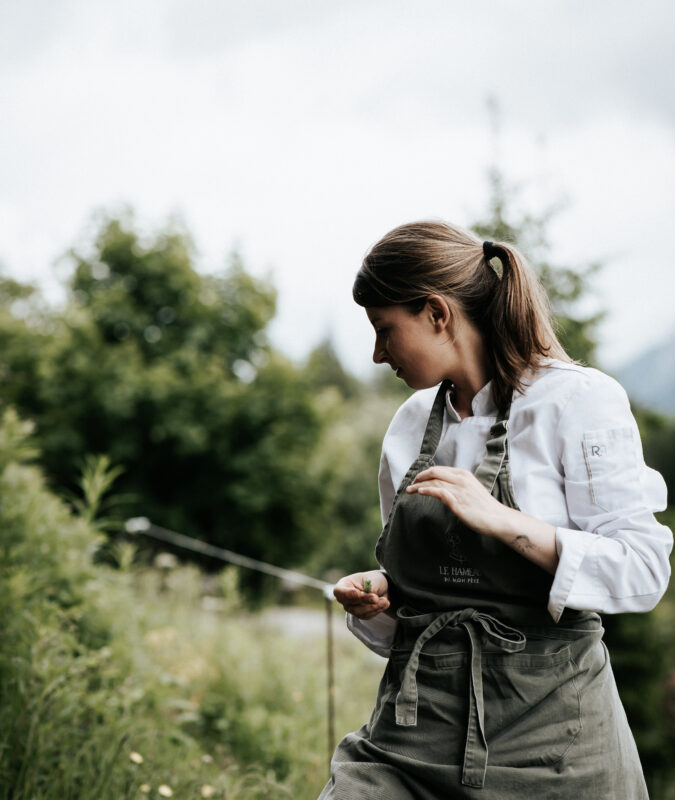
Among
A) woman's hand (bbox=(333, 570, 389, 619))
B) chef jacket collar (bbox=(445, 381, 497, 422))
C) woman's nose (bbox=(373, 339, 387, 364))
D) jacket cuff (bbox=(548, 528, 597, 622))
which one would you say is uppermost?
woman's nose (bbox=(373, 339, 387, 364))

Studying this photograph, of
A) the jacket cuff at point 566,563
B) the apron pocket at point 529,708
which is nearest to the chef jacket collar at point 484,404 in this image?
the jacket cuff at point 566,563

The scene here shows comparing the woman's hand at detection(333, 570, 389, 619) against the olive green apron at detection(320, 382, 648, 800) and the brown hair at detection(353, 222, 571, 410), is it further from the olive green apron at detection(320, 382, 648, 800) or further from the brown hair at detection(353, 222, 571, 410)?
the brown hair at detection(353, 222, 571, 410)

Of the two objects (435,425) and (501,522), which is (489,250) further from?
(501,522)

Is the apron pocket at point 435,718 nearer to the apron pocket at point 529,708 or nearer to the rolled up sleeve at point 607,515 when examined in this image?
the apron pocket at point 529,708

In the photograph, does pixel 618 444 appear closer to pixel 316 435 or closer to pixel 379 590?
pixel 379 590

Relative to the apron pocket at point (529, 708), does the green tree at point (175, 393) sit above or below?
below

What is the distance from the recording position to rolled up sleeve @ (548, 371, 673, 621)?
4.55 feet

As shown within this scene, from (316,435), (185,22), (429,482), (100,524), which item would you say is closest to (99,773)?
(100,524)

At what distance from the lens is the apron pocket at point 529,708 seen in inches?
57.2

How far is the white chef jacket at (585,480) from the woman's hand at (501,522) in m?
0.03

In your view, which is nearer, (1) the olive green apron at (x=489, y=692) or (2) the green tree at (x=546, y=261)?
(1) the olive green apron at (x=489, y=692)

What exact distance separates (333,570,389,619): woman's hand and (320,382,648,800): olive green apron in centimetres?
10

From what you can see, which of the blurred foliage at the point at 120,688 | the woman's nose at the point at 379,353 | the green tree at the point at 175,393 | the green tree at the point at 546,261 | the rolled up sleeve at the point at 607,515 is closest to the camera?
the rolled up sleeve at the point at 607,515

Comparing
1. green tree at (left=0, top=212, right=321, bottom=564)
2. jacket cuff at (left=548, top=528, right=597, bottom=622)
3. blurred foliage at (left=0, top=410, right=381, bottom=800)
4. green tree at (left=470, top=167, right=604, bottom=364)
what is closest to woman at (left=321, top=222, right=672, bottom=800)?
jacket cuff at (left=548, top=528, right=597, bottom=622)
